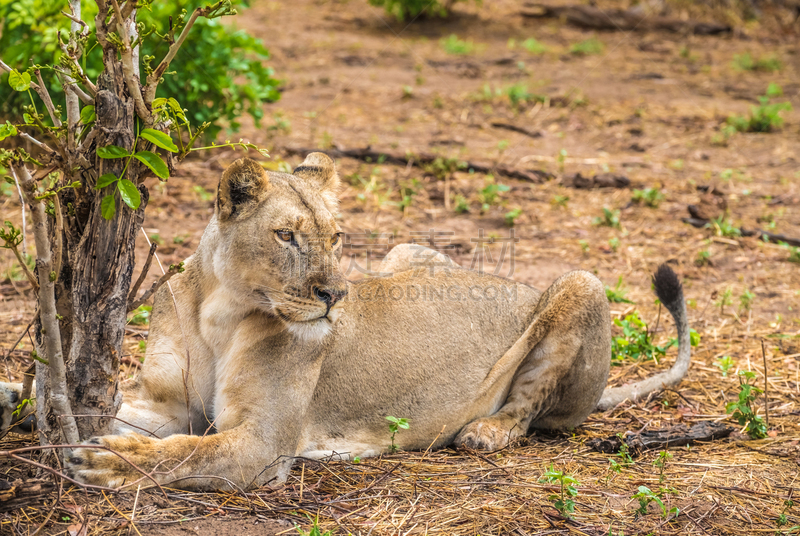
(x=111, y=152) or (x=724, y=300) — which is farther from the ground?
(x=111, y=152)

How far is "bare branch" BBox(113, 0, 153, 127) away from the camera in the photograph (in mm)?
2846

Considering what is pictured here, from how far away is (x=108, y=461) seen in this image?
327cm

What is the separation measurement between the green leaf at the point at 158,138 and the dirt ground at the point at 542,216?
1532 millimetres

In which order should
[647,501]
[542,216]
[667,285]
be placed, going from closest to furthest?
[647,501], [667,285], [542,216]

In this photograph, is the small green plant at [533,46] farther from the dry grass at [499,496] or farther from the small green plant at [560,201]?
the dry grass at [499,496]

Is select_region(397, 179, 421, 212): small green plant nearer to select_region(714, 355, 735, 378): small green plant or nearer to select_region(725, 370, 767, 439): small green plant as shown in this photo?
select_region(714, 355, 735, 378): small green plant

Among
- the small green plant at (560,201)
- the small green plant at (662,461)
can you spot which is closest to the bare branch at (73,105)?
the small green plant at (662,461)

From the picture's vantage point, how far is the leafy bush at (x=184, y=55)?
311 inches

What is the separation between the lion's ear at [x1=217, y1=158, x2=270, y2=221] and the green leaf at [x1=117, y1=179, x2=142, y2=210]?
89 cm

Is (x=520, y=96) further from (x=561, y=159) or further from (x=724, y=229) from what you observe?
(x=724, y=229)

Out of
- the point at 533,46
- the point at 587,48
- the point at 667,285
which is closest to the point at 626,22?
the point at 587,48

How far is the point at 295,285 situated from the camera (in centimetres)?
374

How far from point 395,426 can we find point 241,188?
163 centimetres

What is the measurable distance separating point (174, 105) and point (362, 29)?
16110mm
